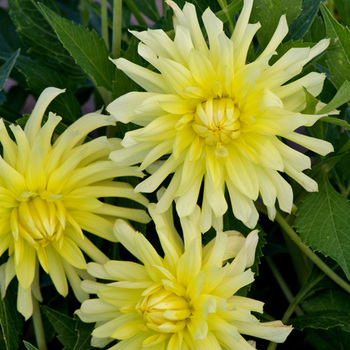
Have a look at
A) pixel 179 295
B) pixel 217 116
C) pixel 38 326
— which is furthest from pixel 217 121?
pixel 38 326

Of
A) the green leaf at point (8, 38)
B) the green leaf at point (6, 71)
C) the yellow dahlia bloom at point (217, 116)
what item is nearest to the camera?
the yellow dahlia bloom at point (217, 116)

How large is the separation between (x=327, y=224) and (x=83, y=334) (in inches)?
7.3

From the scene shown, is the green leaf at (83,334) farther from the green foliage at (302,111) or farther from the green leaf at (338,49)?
the green leaf at (338,49)

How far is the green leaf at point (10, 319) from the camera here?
1.42 ft

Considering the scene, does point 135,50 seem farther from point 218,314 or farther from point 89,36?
point 218,314

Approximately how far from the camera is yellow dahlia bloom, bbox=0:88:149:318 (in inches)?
15.3

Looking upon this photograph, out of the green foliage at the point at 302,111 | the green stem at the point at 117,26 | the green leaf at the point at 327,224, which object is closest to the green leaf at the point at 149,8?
the green foliage at the point at 302,111

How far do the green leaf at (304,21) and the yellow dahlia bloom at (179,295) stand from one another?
0.57ft

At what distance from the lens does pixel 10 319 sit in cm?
45

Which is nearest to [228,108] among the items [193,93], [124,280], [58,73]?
[193,93]

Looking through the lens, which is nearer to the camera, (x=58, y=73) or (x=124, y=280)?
(x=124, y=280)

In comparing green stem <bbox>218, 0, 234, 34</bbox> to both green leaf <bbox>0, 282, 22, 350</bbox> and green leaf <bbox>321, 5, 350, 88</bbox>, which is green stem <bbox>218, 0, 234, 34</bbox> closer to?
green leaf <bbox>321, 5, 350, 88</bbox>

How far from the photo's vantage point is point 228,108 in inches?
14.3

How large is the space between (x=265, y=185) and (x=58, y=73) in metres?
0.25
